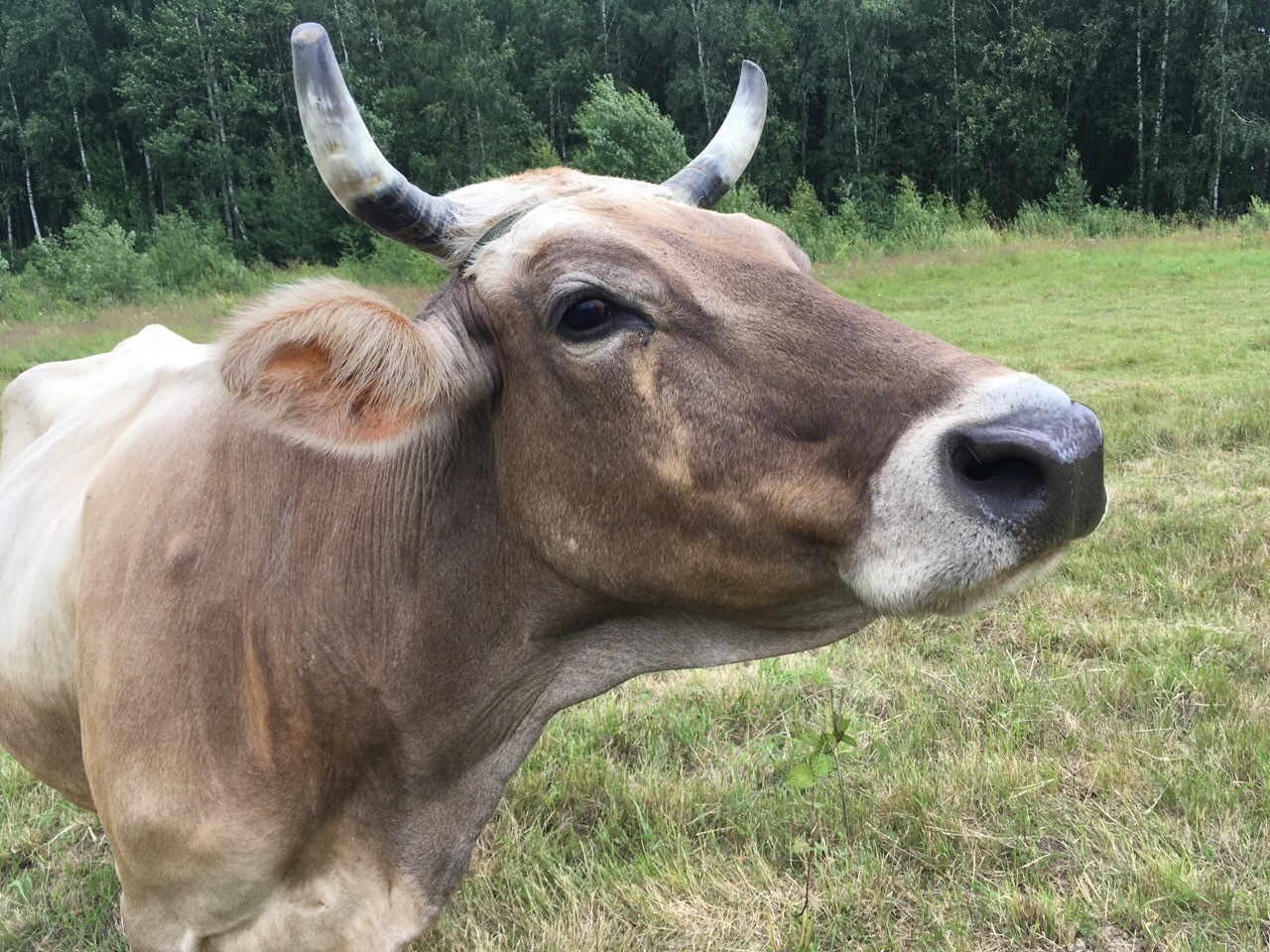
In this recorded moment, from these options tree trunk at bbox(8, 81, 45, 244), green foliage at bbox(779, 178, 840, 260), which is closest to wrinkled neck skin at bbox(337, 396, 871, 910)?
green foliage at bbox(779, 178, 840, 260)

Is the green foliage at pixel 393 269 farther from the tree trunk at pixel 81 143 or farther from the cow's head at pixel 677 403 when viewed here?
the tree trunk at pixel 81 143

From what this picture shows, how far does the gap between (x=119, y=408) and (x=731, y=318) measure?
2.71 m

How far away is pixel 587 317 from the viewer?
2057mm

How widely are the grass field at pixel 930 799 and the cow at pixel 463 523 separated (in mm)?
804

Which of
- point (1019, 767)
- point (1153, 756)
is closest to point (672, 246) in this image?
point (1019, 767)

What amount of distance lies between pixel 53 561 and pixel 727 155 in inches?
108

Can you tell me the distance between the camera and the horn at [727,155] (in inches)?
118

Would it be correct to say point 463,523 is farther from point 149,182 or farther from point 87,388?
point 149,182

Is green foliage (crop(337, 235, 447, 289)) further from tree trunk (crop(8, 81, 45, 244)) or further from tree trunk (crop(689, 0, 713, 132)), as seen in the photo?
tree trunk (crop(8, 81, 45, 244))

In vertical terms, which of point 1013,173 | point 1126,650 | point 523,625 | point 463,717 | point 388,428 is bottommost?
point 1013,173

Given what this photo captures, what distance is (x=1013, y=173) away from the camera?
48.0 m

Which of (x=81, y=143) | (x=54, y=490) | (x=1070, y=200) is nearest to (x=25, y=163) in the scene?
(x=81, y=143)

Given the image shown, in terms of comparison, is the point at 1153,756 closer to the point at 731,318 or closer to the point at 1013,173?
the point at 731,318

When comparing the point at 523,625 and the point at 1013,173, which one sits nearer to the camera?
the point at 523,625
